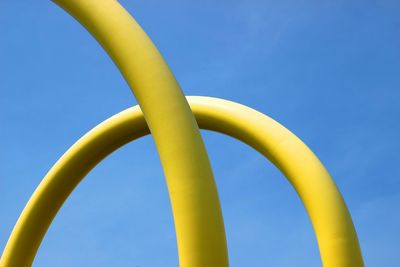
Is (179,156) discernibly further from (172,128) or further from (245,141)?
(245,141)

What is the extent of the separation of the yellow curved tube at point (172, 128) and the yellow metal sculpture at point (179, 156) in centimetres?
1

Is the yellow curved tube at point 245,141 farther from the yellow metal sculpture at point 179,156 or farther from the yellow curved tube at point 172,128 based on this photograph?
the yellow curved tube at point 172,128

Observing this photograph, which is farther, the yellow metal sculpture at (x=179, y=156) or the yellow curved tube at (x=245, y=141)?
the yellow curved tube at (x=245, y=141)

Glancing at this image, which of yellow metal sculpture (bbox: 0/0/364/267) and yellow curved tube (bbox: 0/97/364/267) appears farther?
yellow curved tube (bbox: 0/97/364/267)

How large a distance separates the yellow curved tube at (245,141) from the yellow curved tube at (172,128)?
4.34 meters

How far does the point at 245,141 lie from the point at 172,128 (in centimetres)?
503

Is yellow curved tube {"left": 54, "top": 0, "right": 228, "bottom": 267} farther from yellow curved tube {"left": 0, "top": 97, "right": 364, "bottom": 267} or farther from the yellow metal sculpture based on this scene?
yellow curved tube {"left": 0, "top": 97, "right": 364, "bottom": 267}

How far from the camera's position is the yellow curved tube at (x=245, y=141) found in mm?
10789

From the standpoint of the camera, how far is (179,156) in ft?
22.4

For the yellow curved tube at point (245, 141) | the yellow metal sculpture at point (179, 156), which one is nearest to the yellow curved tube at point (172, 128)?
the yellow metal sculpture at point (179, 156)

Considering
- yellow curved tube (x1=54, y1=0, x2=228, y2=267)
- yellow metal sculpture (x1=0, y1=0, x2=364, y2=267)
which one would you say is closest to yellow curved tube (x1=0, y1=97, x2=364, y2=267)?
yellow metal sculpture (x1=0, y1=0, x2=364, y2=267)

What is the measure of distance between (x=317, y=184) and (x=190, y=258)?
4992 mm

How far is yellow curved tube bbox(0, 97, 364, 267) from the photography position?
35.4 feet

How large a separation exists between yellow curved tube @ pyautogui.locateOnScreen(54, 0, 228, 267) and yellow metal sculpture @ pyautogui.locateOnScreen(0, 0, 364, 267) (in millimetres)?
12
